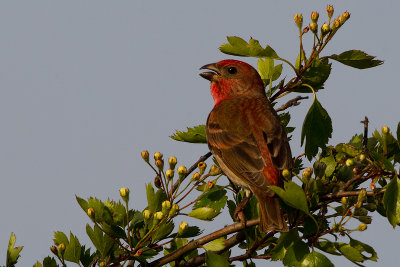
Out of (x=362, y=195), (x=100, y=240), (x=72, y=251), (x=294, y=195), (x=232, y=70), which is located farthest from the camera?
(x=232, y=70)

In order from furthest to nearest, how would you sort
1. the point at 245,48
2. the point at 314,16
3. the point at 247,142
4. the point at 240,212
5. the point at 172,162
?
1. the point at 247,142
2. the point at 245,48
3. the point at 314,16
4. the point at 240,212
5. the point at 172,162

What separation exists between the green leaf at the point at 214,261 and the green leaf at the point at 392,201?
1163mm

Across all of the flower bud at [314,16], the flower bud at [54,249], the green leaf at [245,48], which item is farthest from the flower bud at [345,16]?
the flower bud at [54,249]

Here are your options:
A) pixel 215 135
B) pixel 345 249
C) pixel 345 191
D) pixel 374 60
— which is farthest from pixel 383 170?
pixel 215 135

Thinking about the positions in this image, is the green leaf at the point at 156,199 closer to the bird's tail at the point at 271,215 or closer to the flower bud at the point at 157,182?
the flower bud at the point at 157,182

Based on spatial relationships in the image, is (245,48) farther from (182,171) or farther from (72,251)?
(72,251)

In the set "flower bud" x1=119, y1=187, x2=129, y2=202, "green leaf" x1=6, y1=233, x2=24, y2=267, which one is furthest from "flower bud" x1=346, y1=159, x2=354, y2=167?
"green leaf" x1=6, y1=233, x2=24, y2=267

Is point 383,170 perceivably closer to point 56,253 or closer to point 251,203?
point 251,203

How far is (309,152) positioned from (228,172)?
3.19 ft

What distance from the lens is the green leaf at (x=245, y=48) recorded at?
17.4ft

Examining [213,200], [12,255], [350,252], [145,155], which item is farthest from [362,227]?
[12,255]

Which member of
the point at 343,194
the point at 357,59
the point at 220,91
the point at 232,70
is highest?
the point at 232,70

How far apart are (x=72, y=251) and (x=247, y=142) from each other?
223 centimetres

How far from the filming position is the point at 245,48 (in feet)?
17.4
